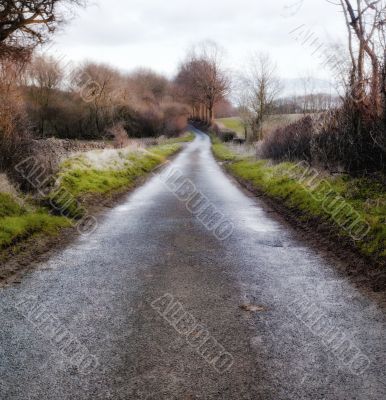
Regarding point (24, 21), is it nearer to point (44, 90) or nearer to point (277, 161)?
point (277, 161)

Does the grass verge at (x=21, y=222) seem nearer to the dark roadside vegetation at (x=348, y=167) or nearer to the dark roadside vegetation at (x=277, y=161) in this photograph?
the dark roadside vegetation at (x=277, y=161)

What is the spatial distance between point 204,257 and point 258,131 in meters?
29.9

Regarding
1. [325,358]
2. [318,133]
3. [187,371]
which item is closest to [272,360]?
[325,358]

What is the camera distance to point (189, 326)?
15.2 feet

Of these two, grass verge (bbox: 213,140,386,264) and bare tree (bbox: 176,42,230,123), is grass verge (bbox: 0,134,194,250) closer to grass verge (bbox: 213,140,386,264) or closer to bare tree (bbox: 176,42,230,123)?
grass verge (bbox: 213,140,386,264)

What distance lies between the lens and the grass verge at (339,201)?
7555 millimetres

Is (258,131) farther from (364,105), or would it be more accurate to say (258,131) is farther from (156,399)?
(156,399)

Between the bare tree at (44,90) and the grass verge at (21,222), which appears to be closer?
the grass verge at (21,222)

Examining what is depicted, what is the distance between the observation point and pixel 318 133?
594 inches

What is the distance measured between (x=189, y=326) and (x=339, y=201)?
6.62m

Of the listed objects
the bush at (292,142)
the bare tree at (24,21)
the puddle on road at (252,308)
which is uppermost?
the bare tree at (24,21)

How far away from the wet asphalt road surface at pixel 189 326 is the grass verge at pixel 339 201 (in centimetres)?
93

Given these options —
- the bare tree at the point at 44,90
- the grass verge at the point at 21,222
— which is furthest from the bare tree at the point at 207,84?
the grass verge at the point at 21,222

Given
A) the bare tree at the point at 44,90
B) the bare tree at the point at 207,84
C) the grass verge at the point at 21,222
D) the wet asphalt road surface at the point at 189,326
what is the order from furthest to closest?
the bare tree at the point at 207,84
the bare tree at the point at 44,90
the grass verge at the point at 21,222
the wet asphalt road surface at the point at 189,326
